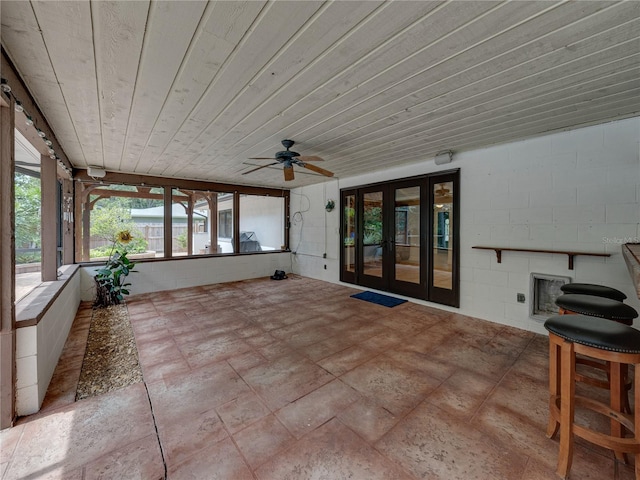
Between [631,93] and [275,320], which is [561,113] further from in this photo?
[275,320]

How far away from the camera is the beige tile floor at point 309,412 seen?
1.44m

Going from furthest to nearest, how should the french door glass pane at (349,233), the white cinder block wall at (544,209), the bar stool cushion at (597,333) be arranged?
→ the french door glass pane at (349,233), the white cinder block wall at (544,209), the bar stool cushion at (597,333)

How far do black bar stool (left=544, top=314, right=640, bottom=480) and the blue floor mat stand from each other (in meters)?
2.83

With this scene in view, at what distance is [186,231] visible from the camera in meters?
6.84

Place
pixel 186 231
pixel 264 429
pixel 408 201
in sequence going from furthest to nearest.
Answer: pixel 186 231 < pixel 408 201 < pixel 264 429

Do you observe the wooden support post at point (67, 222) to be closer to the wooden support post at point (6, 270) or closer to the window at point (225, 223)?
the wooden support post at point (6, 270)

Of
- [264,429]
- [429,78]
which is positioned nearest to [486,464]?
[264,429]

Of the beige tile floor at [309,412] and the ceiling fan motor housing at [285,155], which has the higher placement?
the ceiling fan motor housing at [285,155]

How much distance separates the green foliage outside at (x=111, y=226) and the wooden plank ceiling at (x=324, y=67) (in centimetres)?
234

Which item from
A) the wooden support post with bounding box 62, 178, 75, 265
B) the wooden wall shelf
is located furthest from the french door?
the wooden support post with bounding box 62, 178, 75, 265

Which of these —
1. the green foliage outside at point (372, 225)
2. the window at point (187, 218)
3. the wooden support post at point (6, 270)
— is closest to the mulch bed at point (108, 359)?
the wooden support post at point (6, 270)

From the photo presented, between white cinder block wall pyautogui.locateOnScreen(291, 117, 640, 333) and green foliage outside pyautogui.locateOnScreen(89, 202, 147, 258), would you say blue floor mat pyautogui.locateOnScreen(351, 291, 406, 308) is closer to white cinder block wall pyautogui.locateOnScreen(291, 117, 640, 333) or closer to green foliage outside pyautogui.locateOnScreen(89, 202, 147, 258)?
white cinder block wall pyautogui.locateOnScreen(291, 117, 640, 333)

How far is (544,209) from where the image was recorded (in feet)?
10.4

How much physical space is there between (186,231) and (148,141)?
383 centimetres
